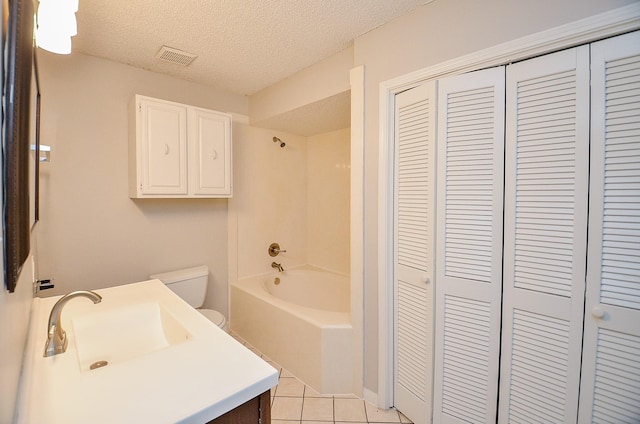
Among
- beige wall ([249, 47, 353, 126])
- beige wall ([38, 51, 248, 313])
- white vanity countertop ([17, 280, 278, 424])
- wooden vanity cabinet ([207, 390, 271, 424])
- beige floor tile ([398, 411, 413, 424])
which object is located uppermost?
beige wall ([249, 47, 353, 126])

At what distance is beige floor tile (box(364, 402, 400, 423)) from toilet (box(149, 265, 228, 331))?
1188 mm

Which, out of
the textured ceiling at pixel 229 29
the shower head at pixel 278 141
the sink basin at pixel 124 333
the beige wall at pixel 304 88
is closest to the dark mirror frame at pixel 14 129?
the sink basin at pixel 124 333

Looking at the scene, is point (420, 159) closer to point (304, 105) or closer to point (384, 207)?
point (384, 207)

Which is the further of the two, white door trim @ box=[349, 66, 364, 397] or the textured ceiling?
white door trim @ box=[349, 66, 364, 397]

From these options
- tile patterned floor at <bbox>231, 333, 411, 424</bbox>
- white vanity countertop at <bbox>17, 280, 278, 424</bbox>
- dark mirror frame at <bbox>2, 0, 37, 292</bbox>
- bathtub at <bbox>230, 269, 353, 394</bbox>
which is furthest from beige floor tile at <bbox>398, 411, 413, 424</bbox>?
dark mirror frame at <bbox>2, 0, 37, 292</bbox>

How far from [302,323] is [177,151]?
61.8 inches

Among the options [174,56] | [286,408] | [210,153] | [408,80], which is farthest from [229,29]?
[286,408]

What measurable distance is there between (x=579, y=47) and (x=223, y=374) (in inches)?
68.1

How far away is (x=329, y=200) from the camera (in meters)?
3.09

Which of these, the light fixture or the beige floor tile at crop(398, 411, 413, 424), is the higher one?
the light fixture

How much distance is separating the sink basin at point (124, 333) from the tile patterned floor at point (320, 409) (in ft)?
3.11

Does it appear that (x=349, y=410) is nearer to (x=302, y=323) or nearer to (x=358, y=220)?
(x=302, y=323)

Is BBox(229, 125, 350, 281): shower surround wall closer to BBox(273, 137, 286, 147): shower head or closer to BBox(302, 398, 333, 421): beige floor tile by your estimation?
BBox(273, 137, 286, 147): shower head

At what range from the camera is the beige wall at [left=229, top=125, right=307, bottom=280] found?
2.75 m
